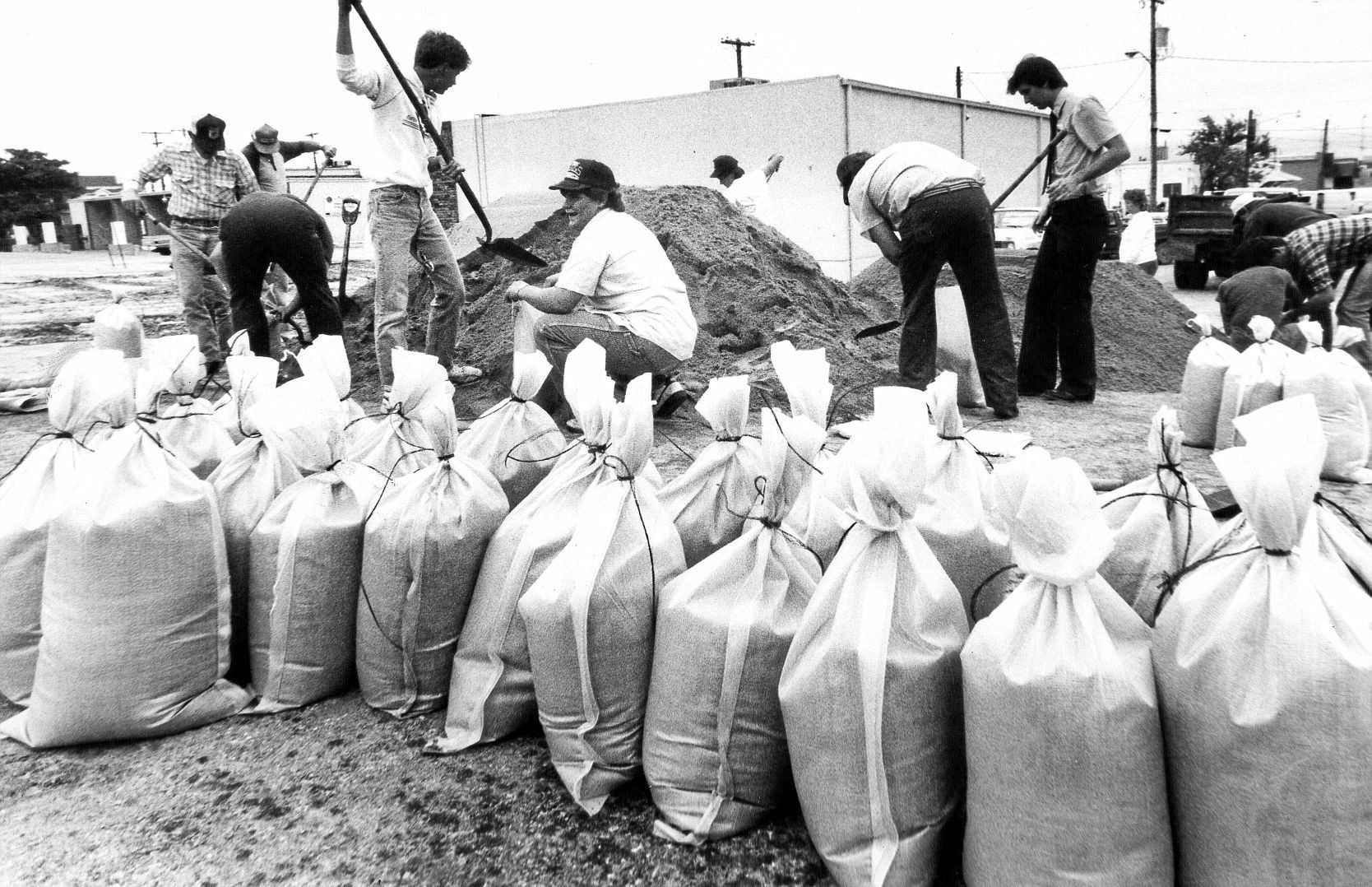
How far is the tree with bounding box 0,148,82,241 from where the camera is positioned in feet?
164

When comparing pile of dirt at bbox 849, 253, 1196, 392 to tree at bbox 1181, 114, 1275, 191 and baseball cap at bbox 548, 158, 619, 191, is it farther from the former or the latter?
tree at bbox 1181, 114, 1275, 191

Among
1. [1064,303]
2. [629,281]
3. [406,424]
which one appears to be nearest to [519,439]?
[406,424]

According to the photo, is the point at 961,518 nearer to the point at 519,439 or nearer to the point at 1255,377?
the point at 519,439

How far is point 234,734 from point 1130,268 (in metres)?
7.83

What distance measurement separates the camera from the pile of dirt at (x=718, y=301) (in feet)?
19.7

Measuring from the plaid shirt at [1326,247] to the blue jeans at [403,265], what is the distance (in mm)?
4578

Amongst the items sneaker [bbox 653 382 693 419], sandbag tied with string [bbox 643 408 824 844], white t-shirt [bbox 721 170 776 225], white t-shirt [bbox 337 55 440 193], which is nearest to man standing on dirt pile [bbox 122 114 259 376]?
white t-shirt [bbox 337 55 440 193]

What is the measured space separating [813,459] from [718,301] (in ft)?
15.2

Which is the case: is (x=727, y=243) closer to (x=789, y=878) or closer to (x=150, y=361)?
(x=150, y=361)

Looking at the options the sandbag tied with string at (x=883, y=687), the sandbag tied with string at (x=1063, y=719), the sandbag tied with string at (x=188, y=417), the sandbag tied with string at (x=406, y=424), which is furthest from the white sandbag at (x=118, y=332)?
the sandbag tied with string at (x=1063, y=719)

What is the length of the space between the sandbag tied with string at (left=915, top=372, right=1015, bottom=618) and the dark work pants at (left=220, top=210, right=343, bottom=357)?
3784 millimetres

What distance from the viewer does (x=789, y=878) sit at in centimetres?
165

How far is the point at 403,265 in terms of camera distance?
5.21 m

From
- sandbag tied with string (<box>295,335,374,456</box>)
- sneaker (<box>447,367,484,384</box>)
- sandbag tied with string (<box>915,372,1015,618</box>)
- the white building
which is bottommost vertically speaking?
sneaker (<box>447,367,484,384</box>)
